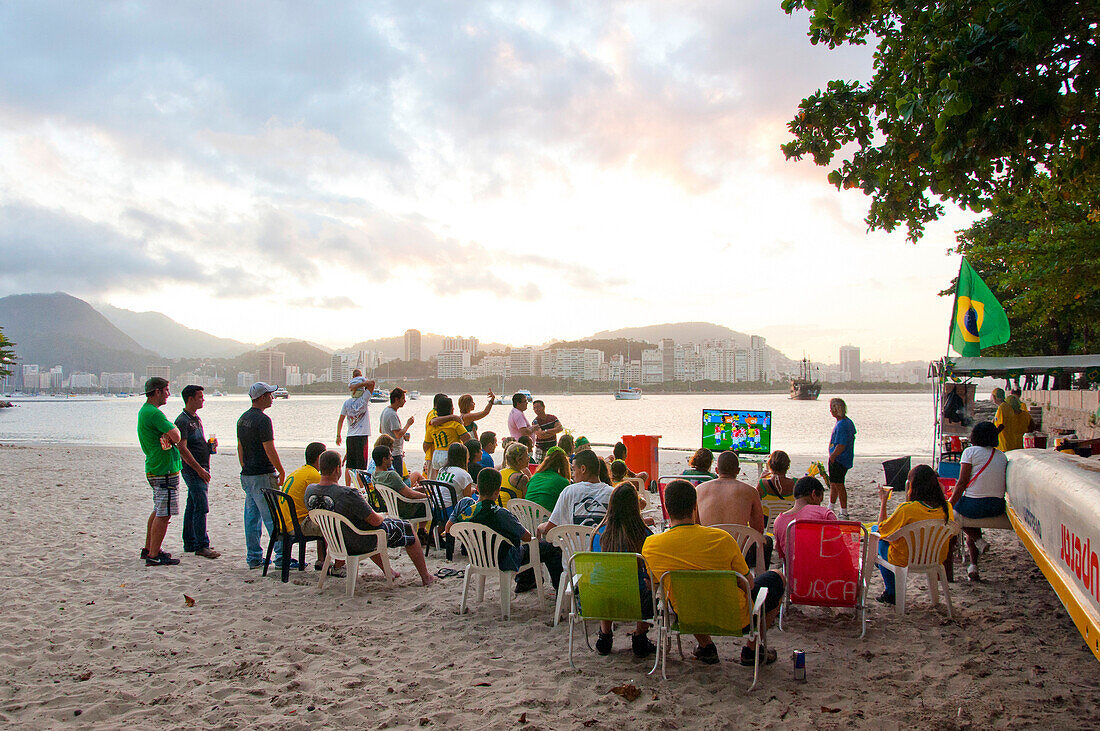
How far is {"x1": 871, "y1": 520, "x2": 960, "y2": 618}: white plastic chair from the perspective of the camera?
14.0 feet

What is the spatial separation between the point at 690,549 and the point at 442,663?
61.8 inches

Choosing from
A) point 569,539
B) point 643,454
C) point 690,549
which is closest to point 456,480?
point 569,539

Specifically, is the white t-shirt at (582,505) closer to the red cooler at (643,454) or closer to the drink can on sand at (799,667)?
the drink can on sand at (799,667)

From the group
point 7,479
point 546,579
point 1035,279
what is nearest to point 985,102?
point 546,579

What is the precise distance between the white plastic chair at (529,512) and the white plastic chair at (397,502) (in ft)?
3.92

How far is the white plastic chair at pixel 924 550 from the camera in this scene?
14.0 feet

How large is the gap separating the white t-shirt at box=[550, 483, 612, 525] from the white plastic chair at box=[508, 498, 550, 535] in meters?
0.64

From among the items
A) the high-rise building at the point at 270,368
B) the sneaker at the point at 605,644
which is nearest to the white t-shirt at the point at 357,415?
the sneaker at the point at 605,644

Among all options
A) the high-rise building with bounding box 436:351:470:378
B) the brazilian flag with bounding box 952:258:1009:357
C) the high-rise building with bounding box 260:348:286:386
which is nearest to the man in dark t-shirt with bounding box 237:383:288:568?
the brazilian flag with bounding box 952:258:1009:357

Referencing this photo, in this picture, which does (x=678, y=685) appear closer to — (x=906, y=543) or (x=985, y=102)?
(x=906, y=543)

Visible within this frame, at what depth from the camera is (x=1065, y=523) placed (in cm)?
361

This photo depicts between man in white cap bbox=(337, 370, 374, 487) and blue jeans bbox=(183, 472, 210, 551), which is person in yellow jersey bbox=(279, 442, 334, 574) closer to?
blue jeans bbox=(183, 472, 210, 551)

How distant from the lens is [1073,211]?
29.7 feet

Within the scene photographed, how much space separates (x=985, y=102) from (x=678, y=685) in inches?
127
